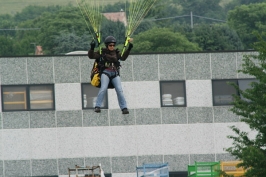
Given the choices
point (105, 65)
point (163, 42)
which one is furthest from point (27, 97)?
point (163, 42)

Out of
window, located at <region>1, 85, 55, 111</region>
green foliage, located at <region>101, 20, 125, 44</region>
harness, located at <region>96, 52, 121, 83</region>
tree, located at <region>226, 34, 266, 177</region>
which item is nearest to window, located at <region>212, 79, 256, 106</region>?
tree, located at <region>226, 34, 266, 177</region>

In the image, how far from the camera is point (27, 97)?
3297cm

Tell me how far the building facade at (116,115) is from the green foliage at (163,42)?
8052cm

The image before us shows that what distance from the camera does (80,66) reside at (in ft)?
108

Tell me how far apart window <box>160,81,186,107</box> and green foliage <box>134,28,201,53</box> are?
264 ft

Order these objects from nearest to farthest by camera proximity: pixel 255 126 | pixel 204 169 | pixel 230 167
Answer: pixel 255 126
pixel 204 169
pixel 230 167

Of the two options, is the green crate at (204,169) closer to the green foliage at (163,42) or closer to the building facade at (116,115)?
the building facade at (116,115)

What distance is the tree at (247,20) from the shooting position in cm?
14062

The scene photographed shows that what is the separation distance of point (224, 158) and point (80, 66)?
6102 mm

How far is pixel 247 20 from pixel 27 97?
11704 cm

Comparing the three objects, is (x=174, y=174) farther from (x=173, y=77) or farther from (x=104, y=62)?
(x=104, y=62)

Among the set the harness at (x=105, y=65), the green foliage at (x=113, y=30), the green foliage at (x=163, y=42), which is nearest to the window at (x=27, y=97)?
the harness at (x=105, y=65)

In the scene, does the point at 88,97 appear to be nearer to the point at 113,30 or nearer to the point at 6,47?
the point at 113,30

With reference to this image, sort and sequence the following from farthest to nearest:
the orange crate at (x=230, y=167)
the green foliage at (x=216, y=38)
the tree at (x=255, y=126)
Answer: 1. the green foliage at (x=216, y=38)
2. the orange crate at (x=230, y=167)
3. the tree at (x=255, y=126)
